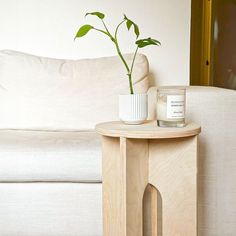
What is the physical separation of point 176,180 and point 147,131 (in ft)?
0.76

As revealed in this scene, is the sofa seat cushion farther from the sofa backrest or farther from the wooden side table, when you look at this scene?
the sofa backrest

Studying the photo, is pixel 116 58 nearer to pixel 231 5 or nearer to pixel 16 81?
pixel 16 81

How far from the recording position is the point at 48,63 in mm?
2119

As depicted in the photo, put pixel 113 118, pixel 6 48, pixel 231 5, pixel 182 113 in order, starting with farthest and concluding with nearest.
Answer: pixel 231 5 → pixel 6 48 → pixel 113 118 → pixel 182 113

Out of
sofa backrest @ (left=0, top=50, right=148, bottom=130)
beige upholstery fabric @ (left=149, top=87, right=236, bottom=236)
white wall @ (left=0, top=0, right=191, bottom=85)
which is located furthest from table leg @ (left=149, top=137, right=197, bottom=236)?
white wall @ (left=0, top=0, right=191, bottom=85)

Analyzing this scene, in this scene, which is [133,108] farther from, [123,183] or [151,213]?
[151,213]

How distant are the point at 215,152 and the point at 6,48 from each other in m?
1.46

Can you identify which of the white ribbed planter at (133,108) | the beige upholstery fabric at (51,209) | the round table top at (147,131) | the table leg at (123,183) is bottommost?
the beige upholstery fabric at (51,209)

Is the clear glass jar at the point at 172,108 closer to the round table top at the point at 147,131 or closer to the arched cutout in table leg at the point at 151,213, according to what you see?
the round table top at the point at 147,131

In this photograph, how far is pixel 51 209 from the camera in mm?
1545

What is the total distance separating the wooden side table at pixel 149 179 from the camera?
1239 millimetres

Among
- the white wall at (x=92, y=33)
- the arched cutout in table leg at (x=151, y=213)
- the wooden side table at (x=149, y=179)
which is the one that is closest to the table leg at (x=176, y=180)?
the wooden side table at (x=149, y=179)

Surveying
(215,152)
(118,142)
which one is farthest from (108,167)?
(215,152)

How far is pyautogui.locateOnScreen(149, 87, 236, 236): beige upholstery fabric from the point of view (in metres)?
1.48
